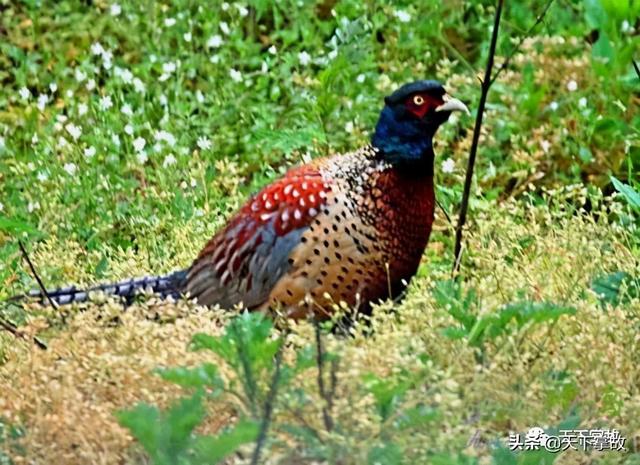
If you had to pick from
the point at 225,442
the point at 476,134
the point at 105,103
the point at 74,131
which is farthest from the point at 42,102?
the point at 225,442

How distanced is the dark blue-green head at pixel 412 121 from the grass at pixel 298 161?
0.41 m

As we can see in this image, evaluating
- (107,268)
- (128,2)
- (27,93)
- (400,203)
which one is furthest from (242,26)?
(400,203)

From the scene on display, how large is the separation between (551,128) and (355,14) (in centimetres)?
131

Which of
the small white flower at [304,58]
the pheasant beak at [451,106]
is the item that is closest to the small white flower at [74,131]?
the small white flower at [304,58]

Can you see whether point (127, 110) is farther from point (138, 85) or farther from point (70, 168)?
point (70, 168)

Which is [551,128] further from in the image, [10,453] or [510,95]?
[10,453]

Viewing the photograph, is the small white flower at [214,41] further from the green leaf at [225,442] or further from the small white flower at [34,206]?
the green leaf at [225,442]

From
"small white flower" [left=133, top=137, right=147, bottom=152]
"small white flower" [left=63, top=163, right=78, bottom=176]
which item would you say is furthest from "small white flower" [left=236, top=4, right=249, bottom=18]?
"small white flower" [left=63, top=163, right=78, bottom=176]

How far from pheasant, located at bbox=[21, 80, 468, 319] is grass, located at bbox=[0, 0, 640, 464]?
6.7 inches

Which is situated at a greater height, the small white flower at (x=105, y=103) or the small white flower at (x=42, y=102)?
the small white flower at (x=105, y=103)

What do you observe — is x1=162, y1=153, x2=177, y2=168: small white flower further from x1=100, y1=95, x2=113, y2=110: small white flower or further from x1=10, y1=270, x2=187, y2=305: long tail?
x1=10, y1=270, x2=187, y2=305: long tail

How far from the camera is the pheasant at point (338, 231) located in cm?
455

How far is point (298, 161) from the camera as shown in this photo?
6340 mm

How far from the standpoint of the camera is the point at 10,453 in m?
3.57
